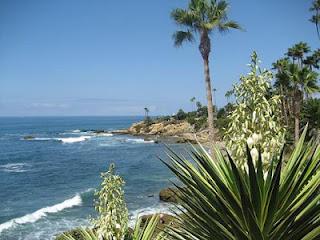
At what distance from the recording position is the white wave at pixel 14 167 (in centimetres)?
5114

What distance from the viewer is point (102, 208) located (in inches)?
285

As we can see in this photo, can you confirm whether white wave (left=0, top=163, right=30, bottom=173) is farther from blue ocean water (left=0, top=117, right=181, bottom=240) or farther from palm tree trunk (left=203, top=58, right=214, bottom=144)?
palm tree trunk (left=203, top=58, right=214, bottom=144)

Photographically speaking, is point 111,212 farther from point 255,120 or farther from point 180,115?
point 180,115

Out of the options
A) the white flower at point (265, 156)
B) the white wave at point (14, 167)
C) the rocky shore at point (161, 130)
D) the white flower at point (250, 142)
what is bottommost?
the white wave at point (14, 167)

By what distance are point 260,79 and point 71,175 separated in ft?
142

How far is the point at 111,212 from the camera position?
7.18m

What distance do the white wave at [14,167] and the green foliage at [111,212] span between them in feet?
149

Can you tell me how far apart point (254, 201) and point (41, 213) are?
28.2m

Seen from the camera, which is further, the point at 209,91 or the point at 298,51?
the point at 298,51

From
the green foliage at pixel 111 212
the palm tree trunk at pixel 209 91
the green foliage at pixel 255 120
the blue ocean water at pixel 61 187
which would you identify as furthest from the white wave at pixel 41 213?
the green foliage at pixel 255 120

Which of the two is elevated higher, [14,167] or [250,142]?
[250,142]

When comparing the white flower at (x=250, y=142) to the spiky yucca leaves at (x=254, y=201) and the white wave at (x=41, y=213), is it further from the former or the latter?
the white wave at (x=41, y=213)

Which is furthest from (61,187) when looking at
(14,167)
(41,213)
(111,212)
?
(111,212)

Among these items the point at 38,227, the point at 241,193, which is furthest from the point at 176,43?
the point at 38,227
